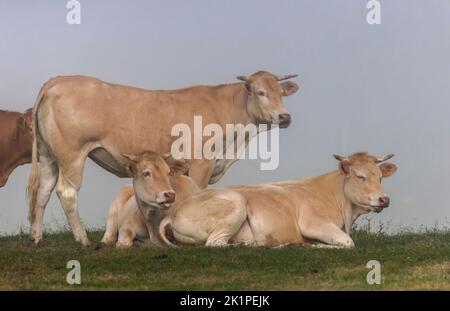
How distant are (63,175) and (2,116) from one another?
6.52m

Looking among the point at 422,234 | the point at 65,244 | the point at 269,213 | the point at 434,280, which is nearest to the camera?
the point at 434,280

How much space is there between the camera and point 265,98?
784 inches

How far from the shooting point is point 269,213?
1731 centimetres

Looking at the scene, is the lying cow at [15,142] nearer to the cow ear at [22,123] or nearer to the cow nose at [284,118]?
the cow ear at [22,123]

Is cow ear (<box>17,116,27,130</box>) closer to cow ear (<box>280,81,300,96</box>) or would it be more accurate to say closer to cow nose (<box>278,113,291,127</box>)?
cow ear (<box>280,81,300,96</box>)

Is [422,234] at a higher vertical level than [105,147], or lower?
lower

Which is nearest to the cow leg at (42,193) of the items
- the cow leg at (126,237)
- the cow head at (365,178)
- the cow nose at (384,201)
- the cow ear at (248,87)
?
the cow leg at (126,237)

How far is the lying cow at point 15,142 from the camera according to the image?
24.5 m

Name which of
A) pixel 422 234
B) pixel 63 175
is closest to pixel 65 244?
pixel 63 175

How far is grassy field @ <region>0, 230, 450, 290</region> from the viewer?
1435 centimetres

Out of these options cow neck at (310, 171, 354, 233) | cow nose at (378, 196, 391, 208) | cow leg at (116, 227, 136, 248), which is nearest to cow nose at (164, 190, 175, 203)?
cow leg at (116, 227, 136, 248)

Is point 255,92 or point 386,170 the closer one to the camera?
point 386,170
